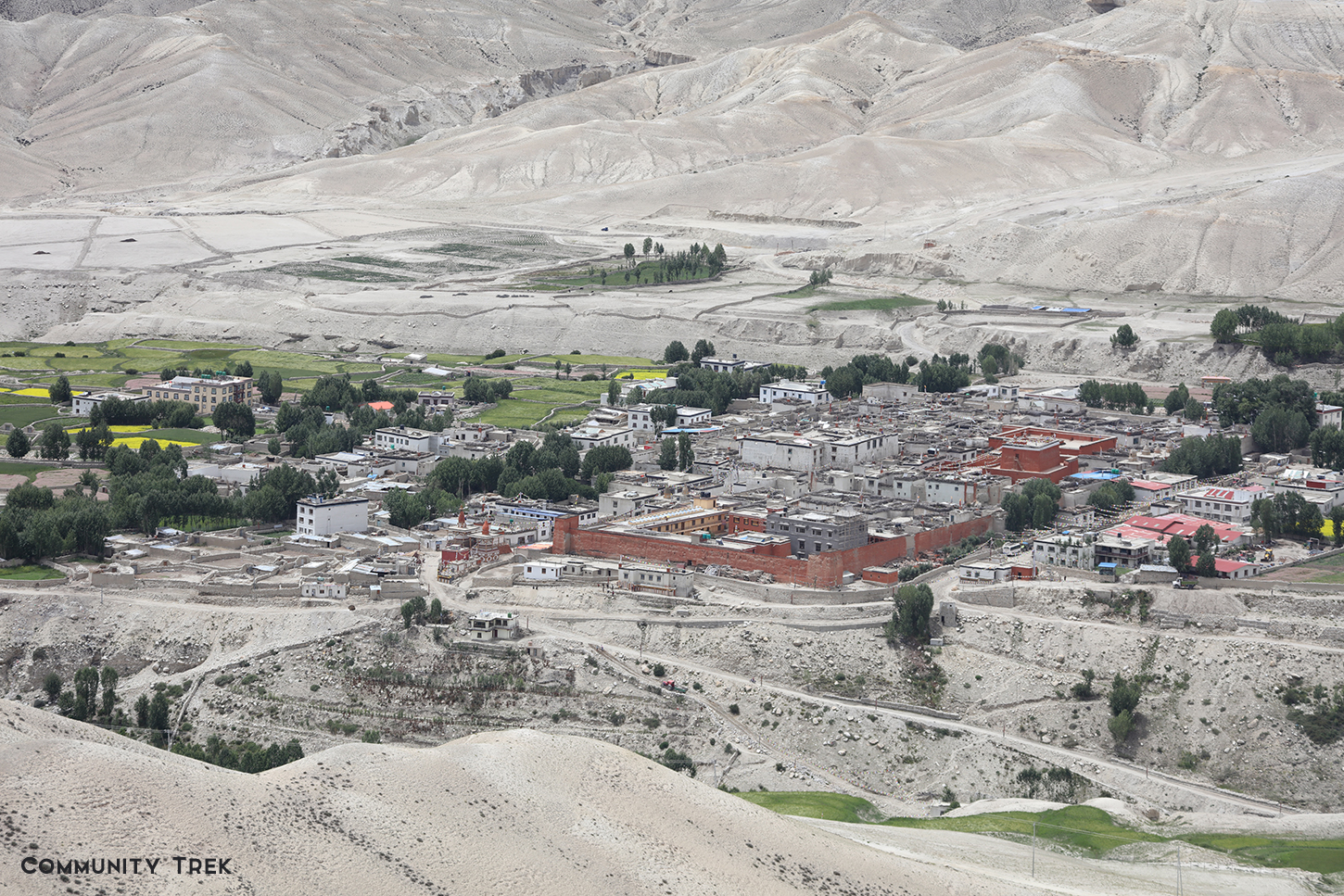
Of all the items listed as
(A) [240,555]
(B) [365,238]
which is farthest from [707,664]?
(B) [365,238]

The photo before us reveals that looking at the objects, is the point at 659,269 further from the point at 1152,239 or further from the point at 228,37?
the point at 228,37

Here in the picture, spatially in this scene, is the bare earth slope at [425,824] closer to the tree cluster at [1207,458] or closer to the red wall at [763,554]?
the red wall at [763,554]

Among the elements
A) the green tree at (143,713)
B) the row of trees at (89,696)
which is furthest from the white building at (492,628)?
the row of trees at (89,696)

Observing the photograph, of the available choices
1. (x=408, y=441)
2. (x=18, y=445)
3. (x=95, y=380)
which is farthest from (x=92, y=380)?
(x=408, y=441)

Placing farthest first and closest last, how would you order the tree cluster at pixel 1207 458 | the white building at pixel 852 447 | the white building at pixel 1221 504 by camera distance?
the white building at pixel 852 447 → the tree cluster at pixel 1207 458 → the white building at pixel 1221 504

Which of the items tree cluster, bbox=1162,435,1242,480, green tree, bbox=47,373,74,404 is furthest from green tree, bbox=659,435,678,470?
green tree, bbox=47,373,74,404

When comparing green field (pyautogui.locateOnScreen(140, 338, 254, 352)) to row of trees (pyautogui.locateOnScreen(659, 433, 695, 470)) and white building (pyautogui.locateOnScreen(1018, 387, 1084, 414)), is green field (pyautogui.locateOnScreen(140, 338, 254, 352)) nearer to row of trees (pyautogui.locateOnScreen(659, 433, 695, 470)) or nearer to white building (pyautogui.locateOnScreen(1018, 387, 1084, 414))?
row of trees (pyautogui.locateOnScreen(659, 433, 695, 470))
